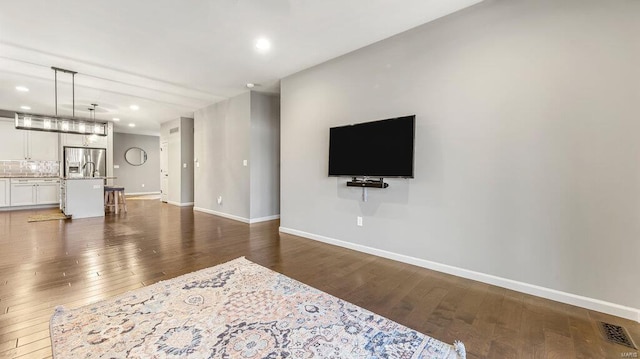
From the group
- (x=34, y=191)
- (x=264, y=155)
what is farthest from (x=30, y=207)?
(x=264, y=155)

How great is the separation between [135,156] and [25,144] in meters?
3.82

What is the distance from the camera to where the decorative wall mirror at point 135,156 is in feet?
34.7

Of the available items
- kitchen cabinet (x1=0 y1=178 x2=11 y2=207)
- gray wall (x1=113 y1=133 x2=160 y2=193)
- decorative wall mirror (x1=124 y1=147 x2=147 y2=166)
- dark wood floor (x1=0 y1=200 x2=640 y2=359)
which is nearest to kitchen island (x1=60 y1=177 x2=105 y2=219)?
dark wood floor (x1=0 y1=200 x2=640 y2=359)

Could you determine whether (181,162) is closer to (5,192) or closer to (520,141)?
(5,192)

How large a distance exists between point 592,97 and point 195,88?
18.6 feet

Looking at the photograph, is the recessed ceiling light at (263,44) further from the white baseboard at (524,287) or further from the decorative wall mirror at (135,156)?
the decorative wall mirror at (135,156)

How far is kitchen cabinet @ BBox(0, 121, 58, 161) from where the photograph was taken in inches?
265

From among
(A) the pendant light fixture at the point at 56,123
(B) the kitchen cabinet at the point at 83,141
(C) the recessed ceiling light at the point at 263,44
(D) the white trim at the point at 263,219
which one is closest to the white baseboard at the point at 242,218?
(D) the white trim at the point at 263,219

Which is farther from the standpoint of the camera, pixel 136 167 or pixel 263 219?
pixel 136 167

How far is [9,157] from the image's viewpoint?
22.3 feet

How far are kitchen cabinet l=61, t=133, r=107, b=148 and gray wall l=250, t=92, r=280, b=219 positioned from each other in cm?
612

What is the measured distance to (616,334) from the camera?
5.91ft

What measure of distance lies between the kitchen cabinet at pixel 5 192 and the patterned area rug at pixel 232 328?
7.72m

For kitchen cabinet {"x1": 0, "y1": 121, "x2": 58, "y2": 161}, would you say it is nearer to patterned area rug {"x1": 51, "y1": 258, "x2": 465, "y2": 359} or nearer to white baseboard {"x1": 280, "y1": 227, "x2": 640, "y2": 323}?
patterned area rug {"x1": 51, "y1": 258, "x2": 465, "y2": 359}
